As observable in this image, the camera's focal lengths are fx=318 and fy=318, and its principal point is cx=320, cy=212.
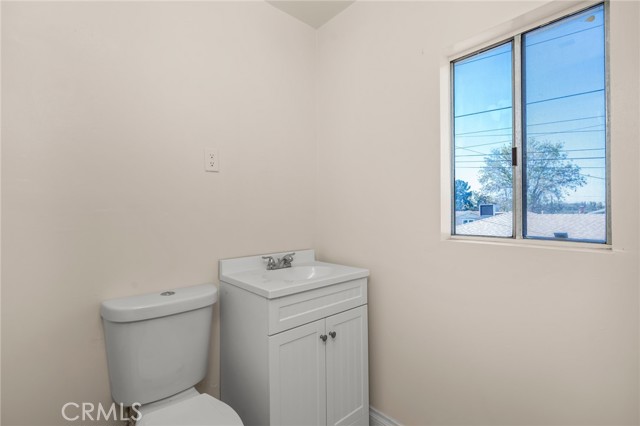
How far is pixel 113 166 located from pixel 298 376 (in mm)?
1182

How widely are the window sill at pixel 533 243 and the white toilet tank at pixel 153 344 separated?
1160 mm

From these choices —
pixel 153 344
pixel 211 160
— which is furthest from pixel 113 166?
pixel 153 344

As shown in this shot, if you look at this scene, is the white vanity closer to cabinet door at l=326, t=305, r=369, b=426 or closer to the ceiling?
cabinet door at l=326, t=305, r=369, b=426

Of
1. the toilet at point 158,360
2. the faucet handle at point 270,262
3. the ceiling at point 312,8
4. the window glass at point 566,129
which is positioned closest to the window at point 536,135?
the window glass at point 566,129

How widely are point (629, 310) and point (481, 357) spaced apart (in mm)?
529

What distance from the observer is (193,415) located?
1.18 meters

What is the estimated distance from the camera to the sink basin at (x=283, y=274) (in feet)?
4.36

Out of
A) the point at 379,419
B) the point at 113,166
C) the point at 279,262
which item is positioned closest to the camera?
the point at 113,166

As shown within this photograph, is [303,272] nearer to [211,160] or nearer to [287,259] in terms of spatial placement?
[287,259]

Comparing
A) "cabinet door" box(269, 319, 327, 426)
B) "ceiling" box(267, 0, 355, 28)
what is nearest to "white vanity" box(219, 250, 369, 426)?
"cabinet door" box(269, 319, 327, 426)

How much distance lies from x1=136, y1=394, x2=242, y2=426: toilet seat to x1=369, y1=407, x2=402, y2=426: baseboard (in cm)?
86

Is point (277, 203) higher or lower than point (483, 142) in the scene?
lower

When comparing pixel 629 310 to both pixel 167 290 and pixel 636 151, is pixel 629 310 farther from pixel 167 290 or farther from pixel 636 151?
pixel 167 290

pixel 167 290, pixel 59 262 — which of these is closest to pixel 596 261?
pixel 167 290
